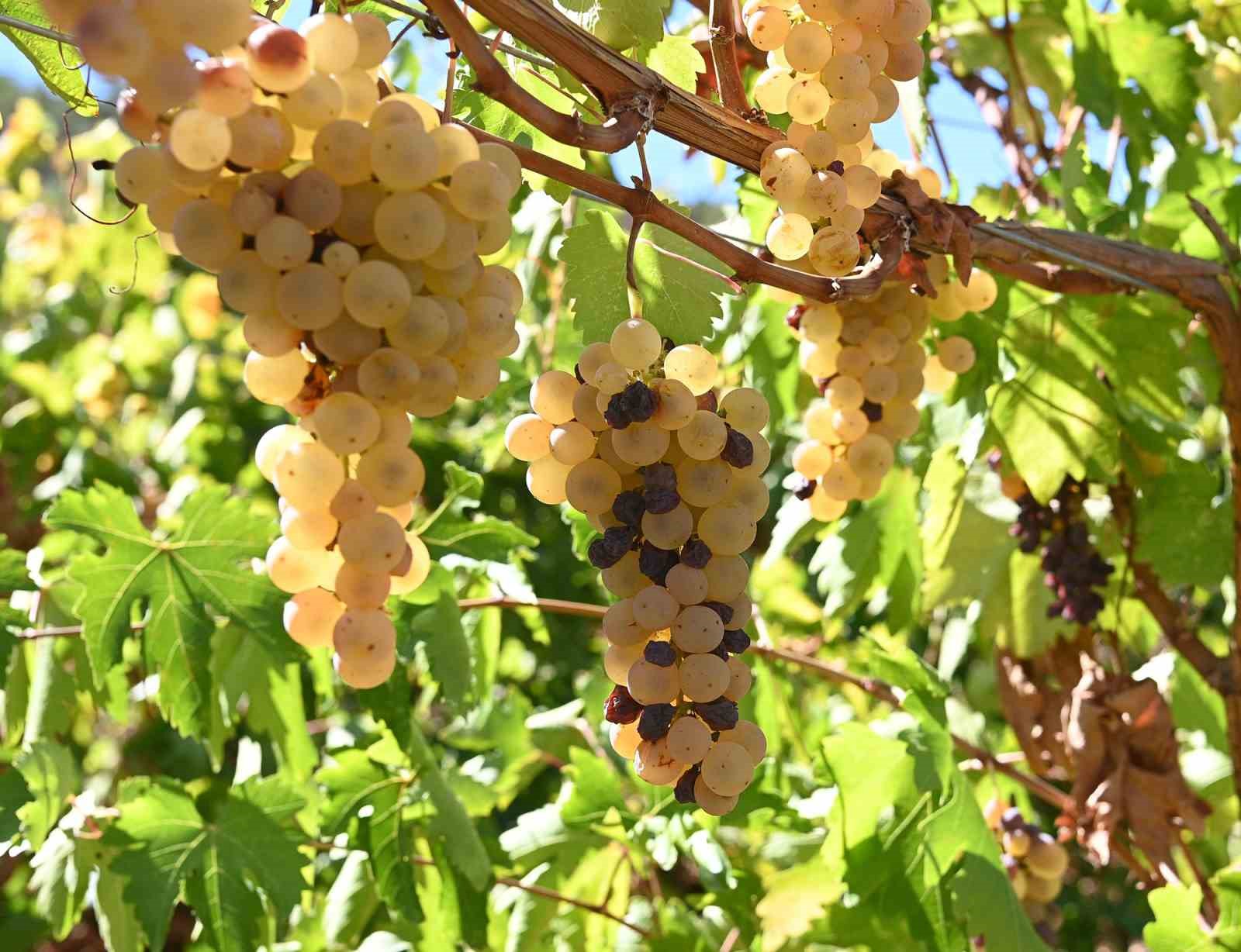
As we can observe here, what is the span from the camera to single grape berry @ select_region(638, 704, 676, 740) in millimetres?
583

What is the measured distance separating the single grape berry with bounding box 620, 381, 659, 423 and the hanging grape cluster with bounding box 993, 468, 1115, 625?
63 centimetres

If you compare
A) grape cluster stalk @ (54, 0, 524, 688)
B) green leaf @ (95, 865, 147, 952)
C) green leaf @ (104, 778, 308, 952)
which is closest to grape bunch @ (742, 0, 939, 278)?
grape cluster stalk @ (54, 0, 524, 688)

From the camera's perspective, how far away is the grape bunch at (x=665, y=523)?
0.59m

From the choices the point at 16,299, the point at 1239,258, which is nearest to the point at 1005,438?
the point at 1239,258

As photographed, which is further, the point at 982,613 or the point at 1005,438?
the point at 982,613

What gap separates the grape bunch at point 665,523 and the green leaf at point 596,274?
8cm

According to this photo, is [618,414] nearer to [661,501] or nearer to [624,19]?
[661,501]

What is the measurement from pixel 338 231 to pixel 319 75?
0.06 metres

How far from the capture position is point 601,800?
1.12 m

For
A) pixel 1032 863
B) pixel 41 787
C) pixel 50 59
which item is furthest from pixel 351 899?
pixel 50 59

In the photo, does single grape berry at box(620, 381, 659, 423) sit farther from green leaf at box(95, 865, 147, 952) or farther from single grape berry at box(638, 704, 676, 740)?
green leaf at box(95, 865, 147, 952)

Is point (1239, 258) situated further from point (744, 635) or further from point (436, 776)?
point (436, 776)

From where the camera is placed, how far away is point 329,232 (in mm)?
497

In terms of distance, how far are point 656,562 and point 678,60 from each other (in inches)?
15.8
